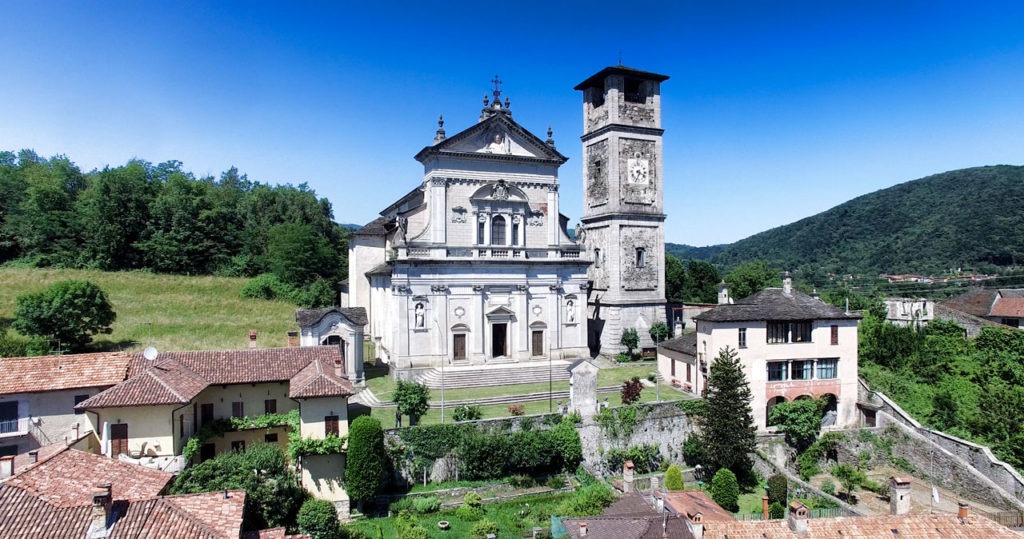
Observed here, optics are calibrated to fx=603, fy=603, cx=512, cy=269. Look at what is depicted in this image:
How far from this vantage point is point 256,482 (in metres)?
19.0

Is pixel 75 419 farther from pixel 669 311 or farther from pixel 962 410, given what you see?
pixel 962 410

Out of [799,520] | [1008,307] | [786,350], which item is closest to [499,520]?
Result: [799,520]

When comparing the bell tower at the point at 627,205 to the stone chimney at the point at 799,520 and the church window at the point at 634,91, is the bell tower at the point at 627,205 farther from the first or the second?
the stone chimney at the point at 799,520

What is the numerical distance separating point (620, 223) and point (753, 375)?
1436cm

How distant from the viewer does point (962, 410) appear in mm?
29547

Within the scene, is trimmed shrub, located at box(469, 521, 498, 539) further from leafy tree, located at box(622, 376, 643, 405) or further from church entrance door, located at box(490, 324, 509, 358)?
church entrance door, located at box(490, 324, 509, 358)

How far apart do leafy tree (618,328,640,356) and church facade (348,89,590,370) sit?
117 inches

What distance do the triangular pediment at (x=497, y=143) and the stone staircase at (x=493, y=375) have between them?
39.7 ft

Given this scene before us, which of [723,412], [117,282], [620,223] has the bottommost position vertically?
[723,412]

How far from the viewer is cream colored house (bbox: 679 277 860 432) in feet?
91.2

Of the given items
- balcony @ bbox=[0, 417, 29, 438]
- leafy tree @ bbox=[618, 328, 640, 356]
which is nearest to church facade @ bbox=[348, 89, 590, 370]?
leafy tree @ bbox=[618, 328, 640, 356]

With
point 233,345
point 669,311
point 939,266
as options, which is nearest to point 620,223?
point 669,311

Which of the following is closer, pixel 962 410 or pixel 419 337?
pixel 962 410

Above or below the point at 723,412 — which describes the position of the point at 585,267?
above
